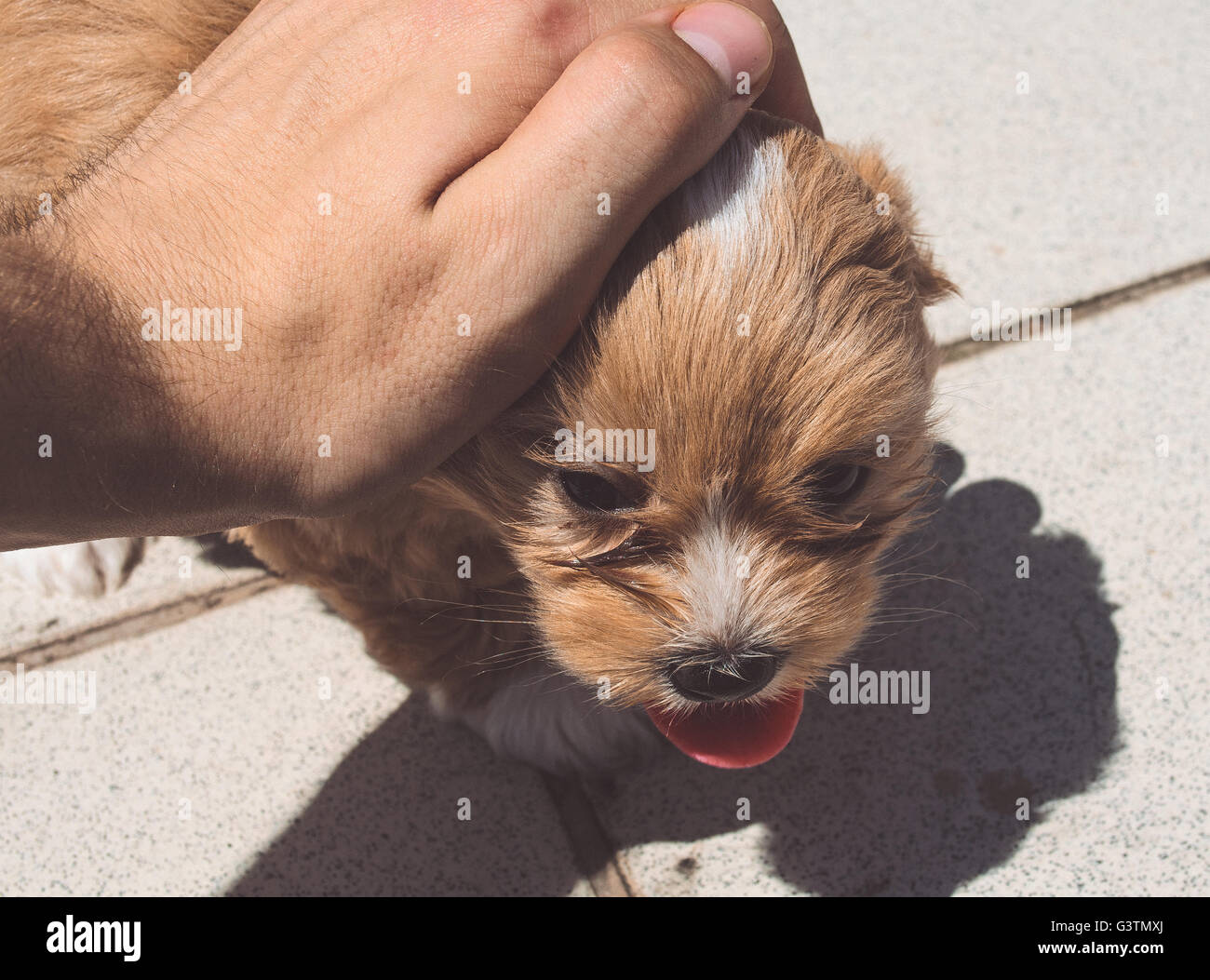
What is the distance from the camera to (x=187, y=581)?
2789mm

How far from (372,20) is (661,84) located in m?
0.55

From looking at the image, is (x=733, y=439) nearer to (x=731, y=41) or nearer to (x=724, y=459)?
(x=724, y=459)

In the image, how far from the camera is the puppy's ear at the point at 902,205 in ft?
6.75

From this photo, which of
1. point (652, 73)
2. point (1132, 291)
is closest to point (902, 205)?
point (652, 73)

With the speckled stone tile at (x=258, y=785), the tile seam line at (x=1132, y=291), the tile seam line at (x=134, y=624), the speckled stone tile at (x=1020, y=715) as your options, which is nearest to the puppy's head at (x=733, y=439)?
the speckled stone tile at (x=1020, y=715)

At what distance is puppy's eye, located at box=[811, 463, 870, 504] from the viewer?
5.90 feet

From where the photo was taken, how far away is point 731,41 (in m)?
1.64

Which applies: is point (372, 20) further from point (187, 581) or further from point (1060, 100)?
point (1060, 100)

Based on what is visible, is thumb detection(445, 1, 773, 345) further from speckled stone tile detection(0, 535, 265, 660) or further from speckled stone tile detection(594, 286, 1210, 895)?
speckled stone tile detection(0, 535, 265, 660)

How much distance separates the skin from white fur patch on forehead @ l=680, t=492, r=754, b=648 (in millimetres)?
387

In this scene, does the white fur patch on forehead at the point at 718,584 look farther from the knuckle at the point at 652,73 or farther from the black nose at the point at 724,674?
the knuckle at the point at 652,73

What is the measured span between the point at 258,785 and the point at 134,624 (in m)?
0.59

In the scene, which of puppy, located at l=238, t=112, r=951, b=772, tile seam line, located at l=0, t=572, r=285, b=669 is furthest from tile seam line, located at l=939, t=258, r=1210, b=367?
tile seam line, located at l=0, t=572, r=285, b=669
